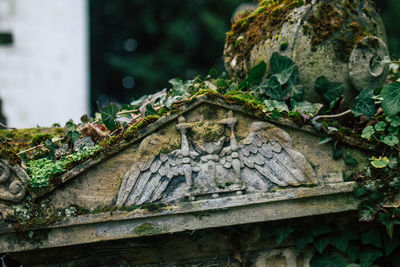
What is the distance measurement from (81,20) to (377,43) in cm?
721

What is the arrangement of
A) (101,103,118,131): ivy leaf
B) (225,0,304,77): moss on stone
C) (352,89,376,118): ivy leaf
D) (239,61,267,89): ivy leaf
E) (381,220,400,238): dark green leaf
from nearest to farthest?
(381,220,400,238): dark green leaf, (352,89,376,118): ivy leaf, (101,103,118,131): ivy leaf, (239,61,267,89): ivy leaf, (225,0,304,77): moss on stone

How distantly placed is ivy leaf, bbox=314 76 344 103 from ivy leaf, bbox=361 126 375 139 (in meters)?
0.38

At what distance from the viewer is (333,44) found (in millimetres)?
3256

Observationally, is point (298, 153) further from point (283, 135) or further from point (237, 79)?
point (237, 79)

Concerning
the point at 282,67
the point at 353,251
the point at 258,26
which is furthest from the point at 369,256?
the point at 258,26

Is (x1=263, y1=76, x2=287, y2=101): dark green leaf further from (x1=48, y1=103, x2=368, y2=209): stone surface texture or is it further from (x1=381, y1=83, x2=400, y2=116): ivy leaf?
(x1=381, y1=83, x2=400, y2=116): ivy leaf

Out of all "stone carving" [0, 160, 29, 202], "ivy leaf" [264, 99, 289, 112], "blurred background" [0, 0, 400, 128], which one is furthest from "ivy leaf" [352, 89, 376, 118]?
"blurred background" [0, 0, 400, 128]

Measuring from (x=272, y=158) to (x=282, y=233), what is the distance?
1.55ft

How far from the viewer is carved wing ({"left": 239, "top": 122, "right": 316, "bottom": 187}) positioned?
289 centimetres

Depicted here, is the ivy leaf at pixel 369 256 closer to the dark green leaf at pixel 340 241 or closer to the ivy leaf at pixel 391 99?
the dark green leaf at pixel 340 241

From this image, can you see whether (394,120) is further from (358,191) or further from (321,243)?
(321,243)

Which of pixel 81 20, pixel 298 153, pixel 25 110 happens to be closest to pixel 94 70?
pixel 81 20

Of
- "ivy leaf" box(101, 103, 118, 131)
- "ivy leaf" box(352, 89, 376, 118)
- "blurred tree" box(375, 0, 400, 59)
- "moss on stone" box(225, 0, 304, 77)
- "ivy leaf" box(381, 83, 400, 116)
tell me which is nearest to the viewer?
"ivy leaf" box(381, 83, 400, 116)

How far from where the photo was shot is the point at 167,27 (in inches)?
506
